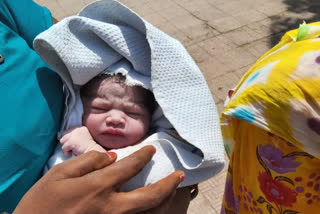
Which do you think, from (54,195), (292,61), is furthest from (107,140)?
(292,61)

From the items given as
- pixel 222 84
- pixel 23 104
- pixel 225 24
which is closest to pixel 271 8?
pixel 225 24

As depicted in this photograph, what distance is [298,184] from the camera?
1338 millimetres

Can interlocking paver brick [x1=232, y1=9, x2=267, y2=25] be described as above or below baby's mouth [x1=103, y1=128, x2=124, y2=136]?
below

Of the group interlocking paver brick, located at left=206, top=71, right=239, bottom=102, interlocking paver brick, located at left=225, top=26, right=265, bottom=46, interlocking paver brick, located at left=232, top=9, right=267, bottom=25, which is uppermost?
interlocking paver brick, located at left=232, top=9, right=267, bottom=25

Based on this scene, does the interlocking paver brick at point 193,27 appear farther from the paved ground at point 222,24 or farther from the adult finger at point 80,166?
the adult finger at point 80,166

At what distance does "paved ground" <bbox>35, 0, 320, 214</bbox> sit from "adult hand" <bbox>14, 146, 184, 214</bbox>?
7.75 feet

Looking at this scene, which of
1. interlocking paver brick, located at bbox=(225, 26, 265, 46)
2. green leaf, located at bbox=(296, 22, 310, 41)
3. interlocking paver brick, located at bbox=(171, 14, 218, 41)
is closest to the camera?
green leaf, located at bbox=(296, 22, 310, 41)

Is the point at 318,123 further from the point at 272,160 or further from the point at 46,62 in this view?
the point at 46,62

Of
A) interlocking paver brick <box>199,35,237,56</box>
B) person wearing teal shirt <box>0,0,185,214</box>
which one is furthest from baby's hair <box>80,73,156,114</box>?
interlocking paver brick <box>199,35,237,56</box>

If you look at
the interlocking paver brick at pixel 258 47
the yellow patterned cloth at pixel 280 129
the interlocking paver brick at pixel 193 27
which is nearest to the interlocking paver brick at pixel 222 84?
the interlocking paver brick at pixel 258 47

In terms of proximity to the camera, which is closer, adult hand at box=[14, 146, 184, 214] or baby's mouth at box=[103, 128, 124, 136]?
adult hand at box=[14, 146, 184, 214]

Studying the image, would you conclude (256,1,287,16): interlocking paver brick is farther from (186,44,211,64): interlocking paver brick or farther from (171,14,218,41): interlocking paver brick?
(186,44,211,64): interlocking paver brick

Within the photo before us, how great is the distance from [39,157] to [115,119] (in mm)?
337

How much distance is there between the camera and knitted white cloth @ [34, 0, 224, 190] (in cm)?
129
